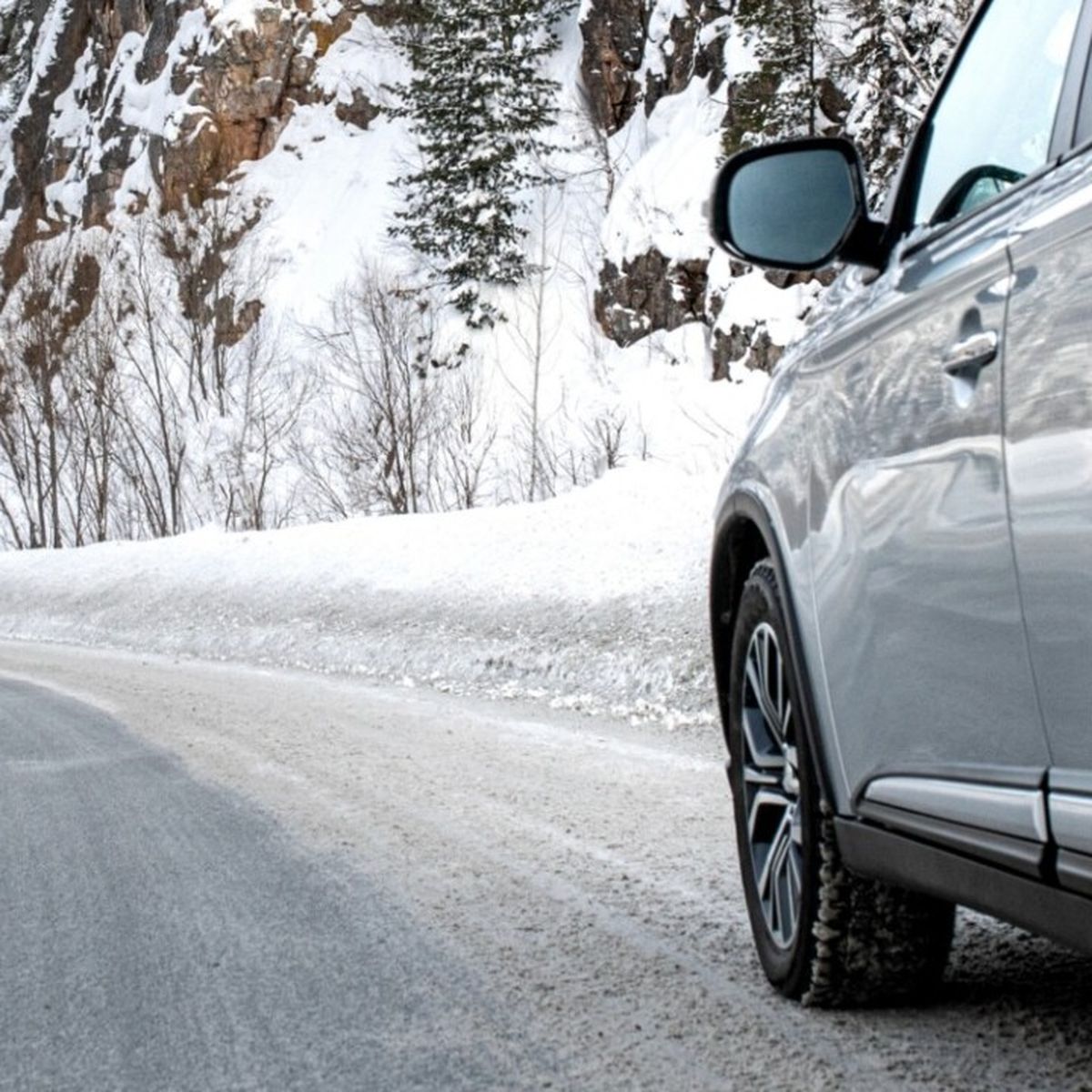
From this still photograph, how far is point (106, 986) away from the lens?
10.6 ft

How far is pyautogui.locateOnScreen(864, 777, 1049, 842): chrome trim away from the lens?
184cm

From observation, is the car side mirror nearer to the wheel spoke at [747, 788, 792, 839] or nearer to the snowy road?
the wheel spoke at [747, 788, 792, 839]

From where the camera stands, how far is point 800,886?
9.12 feet

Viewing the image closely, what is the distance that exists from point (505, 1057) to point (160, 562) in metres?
20.0

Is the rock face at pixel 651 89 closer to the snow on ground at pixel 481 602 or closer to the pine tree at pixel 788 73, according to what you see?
the pine tree at pixel 788 73

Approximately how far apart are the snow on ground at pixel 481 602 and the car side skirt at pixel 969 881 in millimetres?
6690

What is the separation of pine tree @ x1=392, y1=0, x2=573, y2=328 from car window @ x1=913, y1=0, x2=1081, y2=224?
3466 centimetres

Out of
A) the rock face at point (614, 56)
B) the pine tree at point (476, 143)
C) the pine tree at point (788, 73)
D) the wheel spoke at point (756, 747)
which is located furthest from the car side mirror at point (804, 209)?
the rock face at point (614, 56)

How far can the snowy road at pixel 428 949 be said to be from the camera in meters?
2.63

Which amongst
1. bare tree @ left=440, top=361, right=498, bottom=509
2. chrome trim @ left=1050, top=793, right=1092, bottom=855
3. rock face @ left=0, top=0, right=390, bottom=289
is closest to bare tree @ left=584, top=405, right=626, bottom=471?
bare tree @ left=440, top=361, right=498, bottom=509

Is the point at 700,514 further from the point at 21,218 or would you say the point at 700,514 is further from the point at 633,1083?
the point at 21,218

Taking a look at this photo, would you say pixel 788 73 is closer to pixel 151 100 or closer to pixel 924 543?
pixel 924 543

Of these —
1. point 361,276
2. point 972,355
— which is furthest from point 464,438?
point 972,355

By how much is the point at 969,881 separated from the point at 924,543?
19.0 inches
